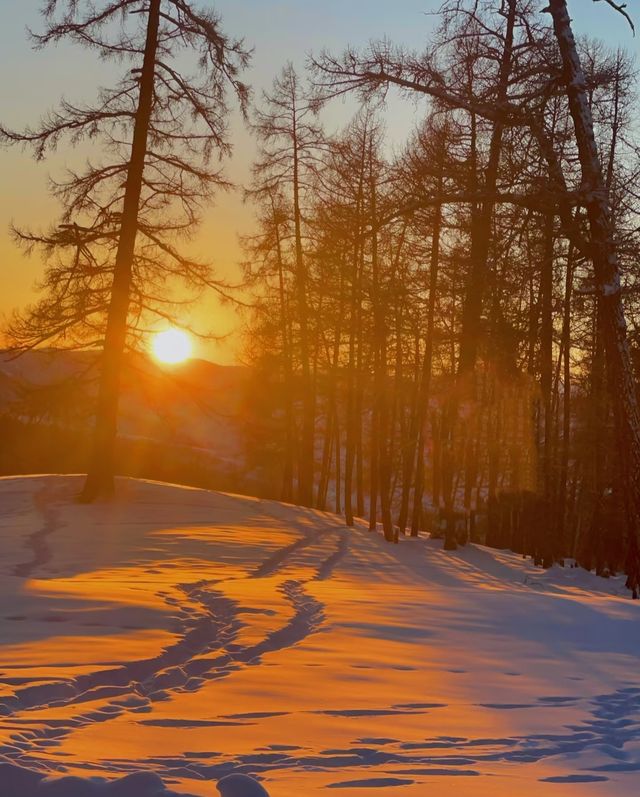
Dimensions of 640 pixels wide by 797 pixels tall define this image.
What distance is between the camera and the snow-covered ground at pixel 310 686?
364 cm

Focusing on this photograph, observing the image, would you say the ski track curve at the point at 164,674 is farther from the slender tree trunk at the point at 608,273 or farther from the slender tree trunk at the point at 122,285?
the slender tree trunk at the point at 122,285

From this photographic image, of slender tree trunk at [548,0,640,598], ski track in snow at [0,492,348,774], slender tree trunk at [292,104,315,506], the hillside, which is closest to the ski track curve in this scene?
ski track in snow at [0,492,348,774]

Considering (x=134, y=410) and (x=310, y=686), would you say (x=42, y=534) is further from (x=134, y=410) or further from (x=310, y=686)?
(x=134, y=410)

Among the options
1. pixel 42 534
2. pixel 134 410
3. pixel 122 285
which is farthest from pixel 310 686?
pixel 134 410

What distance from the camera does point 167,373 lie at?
24.0 meters

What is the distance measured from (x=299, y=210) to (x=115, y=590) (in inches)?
957

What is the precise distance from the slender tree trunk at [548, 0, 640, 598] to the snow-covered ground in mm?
2153

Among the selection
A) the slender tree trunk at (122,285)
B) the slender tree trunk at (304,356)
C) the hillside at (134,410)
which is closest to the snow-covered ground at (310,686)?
the slender tree trunk at (122,285)

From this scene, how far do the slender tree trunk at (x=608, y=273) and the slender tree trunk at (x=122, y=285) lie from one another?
40.5 feet

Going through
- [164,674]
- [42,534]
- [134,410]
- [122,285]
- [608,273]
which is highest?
[134,410]

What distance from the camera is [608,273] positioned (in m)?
12.1

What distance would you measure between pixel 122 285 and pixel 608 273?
12858 millimetres

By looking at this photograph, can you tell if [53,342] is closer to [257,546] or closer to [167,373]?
[167,373]

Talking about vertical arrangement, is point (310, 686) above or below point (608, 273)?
below
